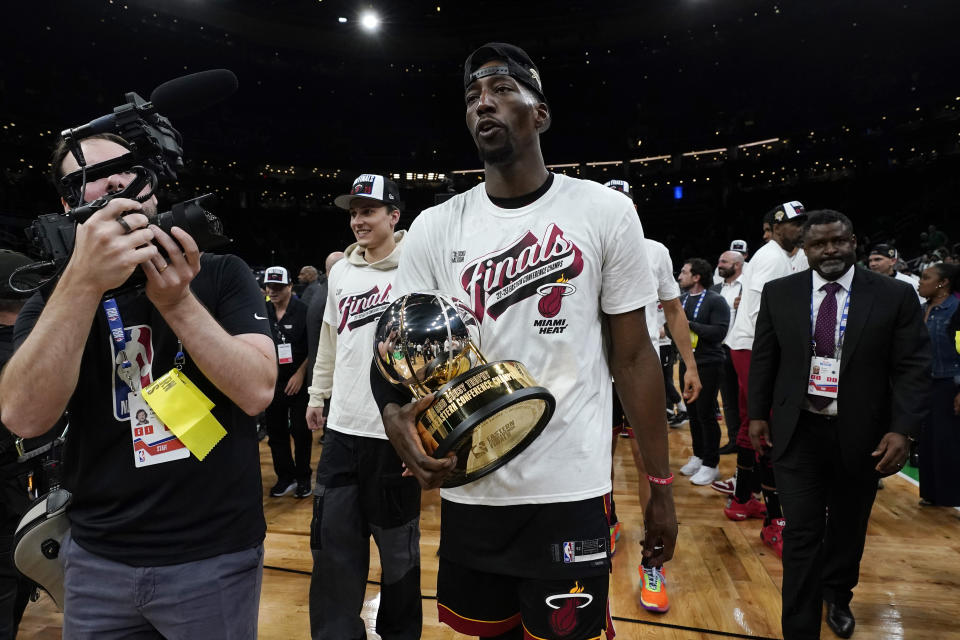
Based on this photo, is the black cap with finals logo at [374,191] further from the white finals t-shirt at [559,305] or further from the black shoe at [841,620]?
the black shoe at [841,620]

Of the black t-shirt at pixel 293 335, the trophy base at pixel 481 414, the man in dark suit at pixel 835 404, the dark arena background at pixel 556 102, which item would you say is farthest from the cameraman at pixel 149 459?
the dark arena background at pixel 556 102

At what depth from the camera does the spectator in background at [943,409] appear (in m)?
3.74

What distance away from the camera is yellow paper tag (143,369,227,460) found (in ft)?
3.74

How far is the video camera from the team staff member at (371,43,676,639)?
23.5 inches

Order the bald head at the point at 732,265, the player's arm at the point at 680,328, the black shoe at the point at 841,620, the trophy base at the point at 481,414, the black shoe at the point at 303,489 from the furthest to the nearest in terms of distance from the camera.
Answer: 1. the bald head at the point at 732,265
2. the black shoe at the point at 303,489
3. the player's arm at the point at 680,328
4. the black shoe at the point at 841,620
5. the trophy base at the point at 481,414

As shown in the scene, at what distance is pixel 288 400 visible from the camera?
4.71 metres

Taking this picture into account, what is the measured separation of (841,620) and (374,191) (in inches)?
120

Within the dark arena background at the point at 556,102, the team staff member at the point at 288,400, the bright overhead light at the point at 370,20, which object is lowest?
the team staff member at the point at 288,400

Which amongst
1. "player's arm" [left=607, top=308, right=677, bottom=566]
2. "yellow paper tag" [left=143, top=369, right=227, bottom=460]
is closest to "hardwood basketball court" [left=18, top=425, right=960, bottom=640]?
"player's arm" [left=607, top=308, right=677, bottom=566]

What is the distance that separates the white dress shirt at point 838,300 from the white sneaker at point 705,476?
235cm

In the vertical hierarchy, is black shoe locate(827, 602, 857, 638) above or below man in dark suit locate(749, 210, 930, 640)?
below

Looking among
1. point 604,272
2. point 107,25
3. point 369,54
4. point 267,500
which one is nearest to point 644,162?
point 369,54

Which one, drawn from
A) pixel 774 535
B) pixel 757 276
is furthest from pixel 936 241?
pixel 774 535

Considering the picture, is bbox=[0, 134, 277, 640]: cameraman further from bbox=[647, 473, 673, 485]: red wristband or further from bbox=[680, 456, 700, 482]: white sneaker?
bbox=[680, 456, 700, 482]: white sneaker
